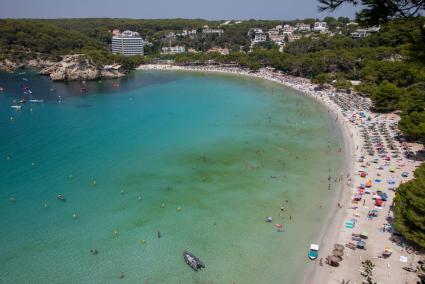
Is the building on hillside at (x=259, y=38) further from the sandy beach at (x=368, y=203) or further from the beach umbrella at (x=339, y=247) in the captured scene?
the beach umbrella at (x=339, y=247)

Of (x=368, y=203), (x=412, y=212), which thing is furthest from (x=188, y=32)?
(x=412, y=212)

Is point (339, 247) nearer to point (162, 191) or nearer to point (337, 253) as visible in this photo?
point (337, 253)

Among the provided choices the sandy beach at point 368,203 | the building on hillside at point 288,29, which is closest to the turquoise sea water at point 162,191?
the sandy beach at point 368,203

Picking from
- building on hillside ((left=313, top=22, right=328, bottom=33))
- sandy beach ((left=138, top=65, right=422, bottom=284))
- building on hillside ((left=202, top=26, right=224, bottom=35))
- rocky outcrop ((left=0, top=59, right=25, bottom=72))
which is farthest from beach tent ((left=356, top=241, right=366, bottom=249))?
building on hillside ((left=313, top=22, right=328, bottom=33))

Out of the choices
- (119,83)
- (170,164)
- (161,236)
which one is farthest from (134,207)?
(119,83)

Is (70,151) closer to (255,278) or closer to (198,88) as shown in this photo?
(255,278)
